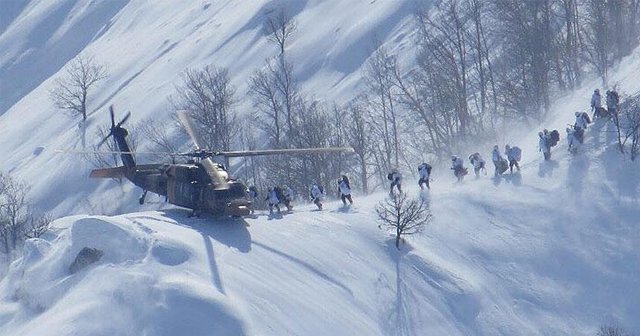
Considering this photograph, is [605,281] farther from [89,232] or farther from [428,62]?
[428,62]

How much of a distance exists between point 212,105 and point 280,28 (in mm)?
15724

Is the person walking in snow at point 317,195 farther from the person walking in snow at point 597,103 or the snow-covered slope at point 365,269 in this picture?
the person walking in snow at point 597,103

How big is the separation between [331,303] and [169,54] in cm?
6401

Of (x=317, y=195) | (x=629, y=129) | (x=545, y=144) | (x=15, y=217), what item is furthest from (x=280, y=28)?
(x=317, y=195)

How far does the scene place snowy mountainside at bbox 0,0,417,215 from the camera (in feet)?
267

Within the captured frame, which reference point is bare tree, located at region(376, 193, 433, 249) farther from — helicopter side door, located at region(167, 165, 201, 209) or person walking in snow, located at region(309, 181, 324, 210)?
helicopter side door, located at region(167, 165, 201, 209)

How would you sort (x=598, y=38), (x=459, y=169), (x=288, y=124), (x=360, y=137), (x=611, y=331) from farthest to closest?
(x=288, y=124), (x=360, y=137), (x=598, y=38), (x=459, y=169), (x=611, y=331)

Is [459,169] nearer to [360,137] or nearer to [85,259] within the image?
[85,259]

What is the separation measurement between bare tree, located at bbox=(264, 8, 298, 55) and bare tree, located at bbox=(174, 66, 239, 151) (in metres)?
4.93

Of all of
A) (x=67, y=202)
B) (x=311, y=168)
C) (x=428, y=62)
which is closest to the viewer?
(x=311, y=168)

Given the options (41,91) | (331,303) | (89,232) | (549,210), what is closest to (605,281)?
(549,210)

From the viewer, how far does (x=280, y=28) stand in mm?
90062

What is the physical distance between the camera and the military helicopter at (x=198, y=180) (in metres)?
42.1

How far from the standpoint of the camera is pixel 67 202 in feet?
258
